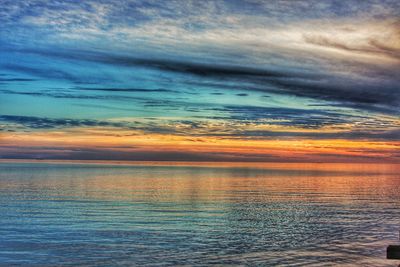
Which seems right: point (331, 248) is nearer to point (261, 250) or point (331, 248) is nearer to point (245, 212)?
point (261, 250)

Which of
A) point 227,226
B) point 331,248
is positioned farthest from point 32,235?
point 331,248

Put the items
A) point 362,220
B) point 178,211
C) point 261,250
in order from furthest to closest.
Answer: point 178,211 < point 362,220 < point 261,250

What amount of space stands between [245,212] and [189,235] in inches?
721

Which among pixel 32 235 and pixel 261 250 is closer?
pixel 261 250

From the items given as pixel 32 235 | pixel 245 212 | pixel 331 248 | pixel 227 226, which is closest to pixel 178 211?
pixel 245 212

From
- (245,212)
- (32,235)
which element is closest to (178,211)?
(245,212)

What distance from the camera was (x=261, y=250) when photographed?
108ft

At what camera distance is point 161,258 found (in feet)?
98.2

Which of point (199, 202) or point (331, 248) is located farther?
point (199, 202)

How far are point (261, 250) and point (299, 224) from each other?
564 inches

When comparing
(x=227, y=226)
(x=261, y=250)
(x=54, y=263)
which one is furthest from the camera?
(x=227, y=226)

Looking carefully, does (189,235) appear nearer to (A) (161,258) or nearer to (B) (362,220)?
(A) (161,258)

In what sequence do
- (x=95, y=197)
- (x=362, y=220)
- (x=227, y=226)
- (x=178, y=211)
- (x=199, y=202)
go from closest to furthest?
(x=227, y=226)
(x=362, y=220)
(x=178, y=211)
(x=199, y=202)
(x=95, y=197)

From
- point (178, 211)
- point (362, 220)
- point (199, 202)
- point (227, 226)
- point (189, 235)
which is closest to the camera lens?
point (189, 235)
